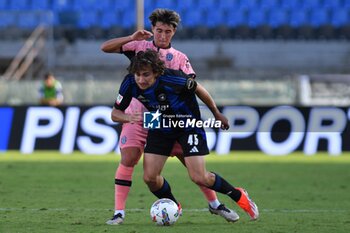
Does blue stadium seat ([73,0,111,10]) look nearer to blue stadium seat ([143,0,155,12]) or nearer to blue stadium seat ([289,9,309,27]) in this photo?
blue stadium seat ([143,0,155,12])

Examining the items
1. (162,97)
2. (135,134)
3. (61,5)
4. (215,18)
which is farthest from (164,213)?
(61,5)

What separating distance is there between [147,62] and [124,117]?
59cm

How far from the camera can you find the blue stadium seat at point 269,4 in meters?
29.8

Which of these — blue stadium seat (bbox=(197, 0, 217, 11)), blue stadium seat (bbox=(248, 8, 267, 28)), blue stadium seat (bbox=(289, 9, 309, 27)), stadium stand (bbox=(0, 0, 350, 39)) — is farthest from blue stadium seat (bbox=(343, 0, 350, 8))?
blue stadium seat (bbox=(197, 0, 217, 11))

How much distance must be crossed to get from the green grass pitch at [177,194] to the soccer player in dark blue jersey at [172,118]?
51 cm

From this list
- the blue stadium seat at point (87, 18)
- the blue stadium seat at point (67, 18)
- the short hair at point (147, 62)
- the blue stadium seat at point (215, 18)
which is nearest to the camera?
the short hair at point (147, 62)

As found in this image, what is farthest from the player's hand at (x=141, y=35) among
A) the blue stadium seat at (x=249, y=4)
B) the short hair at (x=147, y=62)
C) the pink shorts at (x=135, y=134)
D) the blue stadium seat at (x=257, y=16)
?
the blue stadium seat at (x=249, y=4)

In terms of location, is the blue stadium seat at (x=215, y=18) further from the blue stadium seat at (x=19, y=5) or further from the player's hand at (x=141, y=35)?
the player's hand at (x=141, y=35)

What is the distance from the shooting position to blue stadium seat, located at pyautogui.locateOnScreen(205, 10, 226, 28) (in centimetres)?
2912

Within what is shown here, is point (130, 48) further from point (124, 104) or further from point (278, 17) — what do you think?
point (278, 17)

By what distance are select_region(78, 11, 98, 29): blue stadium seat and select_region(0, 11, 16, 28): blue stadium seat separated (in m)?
2.52

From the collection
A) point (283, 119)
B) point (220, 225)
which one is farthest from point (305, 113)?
point (220, 225)

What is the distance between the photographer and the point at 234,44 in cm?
2753

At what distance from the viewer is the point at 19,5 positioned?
29.7 meters
